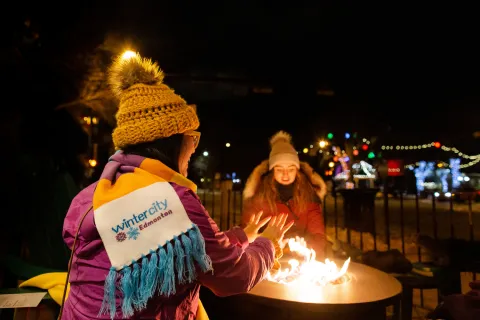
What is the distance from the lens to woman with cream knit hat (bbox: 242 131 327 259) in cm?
441

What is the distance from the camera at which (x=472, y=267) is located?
403cm

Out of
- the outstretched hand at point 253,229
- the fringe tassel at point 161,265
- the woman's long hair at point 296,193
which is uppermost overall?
the woman's long hair at point 296,193

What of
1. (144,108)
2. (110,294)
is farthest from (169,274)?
(144,108)

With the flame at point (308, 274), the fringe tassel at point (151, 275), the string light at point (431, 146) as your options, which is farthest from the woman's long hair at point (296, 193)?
the string light at point (431, 146)

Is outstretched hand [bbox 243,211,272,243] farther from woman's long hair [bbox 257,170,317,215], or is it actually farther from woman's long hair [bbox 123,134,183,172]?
woman's long hair [bbox 257,170,317,215]

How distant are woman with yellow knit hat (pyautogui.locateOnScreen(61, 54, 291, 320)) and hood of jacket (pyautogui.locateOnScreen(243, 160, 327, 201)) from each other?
2995mm

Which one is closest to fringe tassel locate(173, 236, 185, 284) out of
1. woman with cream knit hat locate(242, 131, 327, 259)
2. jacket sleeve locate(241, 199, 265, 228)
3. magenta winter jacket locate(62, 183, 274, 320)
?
magenta winter jacket locate(62, 183, 274, 320)

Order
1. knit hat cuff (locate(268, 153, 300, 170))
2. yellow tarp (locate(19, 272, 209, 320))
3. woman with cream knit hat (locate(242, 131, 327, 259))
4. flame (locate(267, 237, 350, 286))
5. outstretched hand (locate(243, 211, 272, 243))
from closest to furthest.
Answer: outstretched hand (locate(243, 211, 272, 243)) → yellow tarp (locate(19, 272, 209, 320)) → flame (locate(267, 237, 350, 286)) → woman with cream knit hat (locate(242, 131, 327, 259)) → knit hat cuff (locate(268, 153, 300, 170))

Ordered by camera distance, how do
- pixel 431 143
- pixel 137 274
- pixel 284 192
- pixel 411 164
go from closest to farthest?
pixel 137 274 < pixel 284 192 < pixel 431 143 < pixel 411 164

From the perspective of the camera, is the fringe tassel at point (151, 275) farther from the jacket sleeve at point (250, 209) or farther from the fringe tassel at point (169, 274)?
the jacket sleeve at point (250, 209)

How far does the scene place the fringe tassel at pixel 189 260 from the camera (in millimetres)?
1509

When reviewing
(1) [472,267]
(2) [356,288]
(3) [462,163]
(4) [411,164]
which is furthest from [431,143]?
(2) [356,288]

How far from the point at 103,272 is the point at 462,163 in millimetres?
37966

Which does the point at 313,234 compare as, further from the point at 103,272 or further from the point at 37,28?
the point at 37,28
